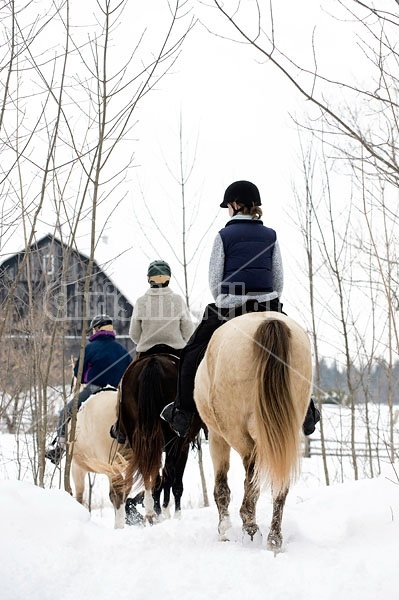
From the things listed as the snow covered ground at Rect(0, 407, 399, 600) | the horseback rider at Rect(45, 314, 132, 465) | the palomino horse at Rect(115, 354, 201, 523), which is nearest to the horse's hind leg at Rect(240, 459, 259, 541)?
the snow covered ground at Rect(0, 407, 399, 600)

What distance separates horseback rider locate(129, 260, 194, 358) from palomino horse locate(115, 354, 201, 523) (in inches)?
16.2

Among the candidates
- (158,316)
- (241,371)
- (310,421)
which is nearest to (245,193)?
(241,371)

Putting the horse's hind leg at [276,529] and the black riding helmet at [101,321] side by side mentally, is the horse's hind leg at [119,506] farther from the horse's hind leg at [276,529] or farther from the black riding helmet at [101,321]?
the horse's hind leg at [276,529]

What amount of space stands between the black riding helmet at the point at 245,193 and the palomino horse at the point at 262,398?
1.02m

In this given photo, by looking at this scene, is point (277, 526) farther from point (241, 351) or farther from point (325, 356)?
point (325, 356)

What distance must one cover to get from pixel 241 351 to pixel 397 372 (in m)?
6.52

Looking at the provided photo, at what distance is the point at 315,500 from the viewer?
15.6 feet

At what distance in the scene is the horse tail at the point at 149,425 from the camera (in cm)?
559

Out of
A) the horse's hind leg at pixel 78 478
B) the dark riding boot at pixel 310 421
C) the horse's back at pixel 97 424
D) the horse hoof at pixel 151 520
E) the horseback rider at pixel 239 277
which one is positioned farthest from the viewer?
the horse's hind leg at pixel 78 478

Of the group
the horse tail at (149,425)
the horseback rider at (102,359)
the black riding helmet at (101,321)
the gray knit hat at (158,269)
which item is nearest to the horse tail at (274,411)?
the horse tail at (149,425)

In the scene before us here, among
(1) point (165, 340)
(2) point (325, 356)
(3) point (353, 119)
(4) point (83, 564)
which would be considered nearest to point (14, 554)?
(4) point (83, 564)

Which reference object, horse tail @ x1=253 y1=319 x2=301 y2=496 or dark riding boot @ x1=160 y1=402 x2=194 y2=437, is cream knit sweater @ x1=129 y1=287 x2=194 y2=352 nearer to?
dark riding boot @ x1=160 y1=402 x2=194 y2=437

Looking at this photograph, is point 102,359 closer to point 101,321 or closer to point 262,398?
point 101,321

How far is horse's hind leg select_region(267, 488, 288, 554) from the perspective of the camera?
142 inches
